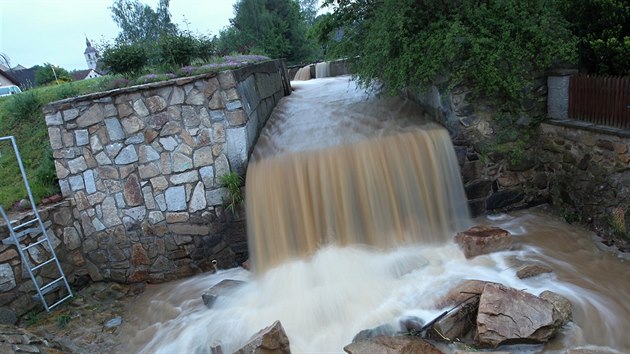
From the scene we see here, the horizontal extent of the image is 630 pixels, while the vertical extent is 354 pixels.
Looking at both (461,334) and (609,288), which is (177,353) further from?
(609,288)

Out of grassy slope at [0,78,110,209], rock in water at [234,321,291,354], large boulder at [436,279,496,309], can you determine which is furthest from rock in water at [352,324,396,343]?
grassy slope at [0,78,110,209]

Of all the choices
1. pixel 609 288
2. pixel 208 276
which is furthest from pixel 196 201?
pixel 609 288

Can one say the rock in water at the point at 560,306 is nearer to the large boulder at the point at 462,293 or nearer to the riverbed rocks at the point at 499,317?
the riverbed rocks at the point at 499,317

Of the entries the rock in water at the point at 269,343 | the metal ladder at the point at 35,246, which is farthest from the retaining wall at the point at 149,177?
the rock in water at the point at 269,343

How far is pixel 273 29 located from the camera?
2267cm

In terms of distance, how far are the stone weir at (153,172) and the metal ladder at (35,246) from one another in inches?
11.8

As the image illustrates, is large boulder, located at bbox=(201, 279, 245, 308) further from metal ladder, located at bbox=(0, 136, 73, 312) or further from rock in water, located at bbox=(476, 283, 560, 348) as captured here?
rock in water, located at bbox=(476, 283, 560, 348)

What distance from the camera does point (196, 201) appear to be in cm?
650

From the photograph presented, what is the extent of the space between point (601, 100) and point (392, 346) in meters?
4.50

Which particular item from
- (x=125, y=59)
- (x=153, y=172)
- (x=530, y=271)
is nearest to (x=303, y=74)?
(x=125, y=59)

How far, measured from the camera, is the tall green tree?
2253 centimetres

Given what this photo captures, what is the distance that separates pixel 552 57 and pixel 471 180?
213cm

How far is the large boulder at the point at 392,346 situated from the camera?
4.09 metres

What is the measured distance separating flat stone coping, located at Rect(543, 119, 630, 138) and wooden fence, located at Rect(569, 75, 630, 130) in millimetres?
74
